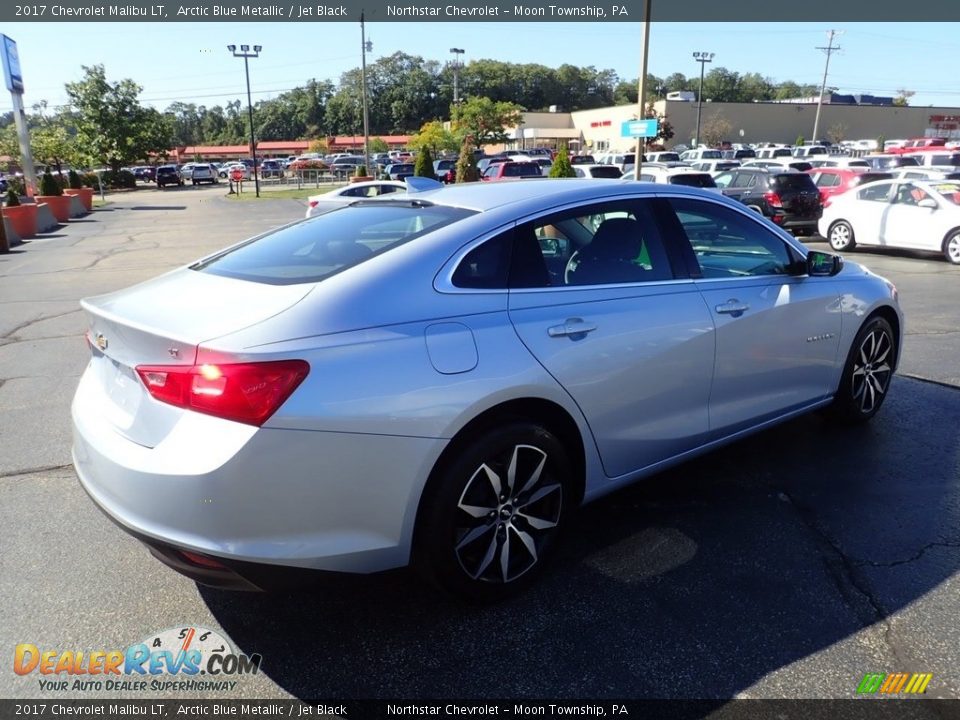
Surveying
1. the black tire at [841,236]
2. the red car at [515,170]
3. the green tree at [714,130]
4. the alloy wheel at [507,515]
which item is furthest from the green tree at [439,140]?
the alloy wheel at [507,515]

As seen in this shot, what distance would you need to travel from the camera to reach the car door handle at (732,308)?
141 inches

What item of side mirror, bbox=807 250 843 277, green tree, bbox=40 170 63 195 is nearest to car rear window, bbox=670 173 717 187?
side mirror, bbox=807 250 843 277

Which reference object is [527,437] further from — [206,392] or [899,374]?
[899,374]

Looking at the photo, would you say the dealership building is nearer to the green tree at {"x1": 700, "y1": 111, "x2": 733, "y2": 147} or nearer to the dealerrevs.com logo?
the green tree at {"x1": 700, "y1": 111, "x2": 733, "y2": 147}

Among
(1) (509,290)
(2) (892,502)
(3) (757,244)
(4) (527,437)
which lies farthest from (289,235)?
(2) (892,502)

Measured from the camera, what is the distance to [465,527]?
2742 millimetres

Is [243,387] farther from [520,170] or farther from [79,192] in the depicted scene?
[79,192]

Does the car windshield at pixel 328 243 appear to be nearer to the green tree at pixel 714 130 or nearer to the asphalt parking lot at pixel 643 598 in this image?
the asphalt parking lot at pixel 643 598

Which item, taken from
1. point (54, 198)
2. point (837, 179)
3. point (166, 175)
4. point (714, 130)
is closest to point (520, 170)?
point (837, 179)

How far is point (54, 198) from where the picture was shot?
26312 mm

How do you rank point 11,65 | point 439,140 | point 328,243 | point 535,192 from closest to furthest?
point 328,243 → point 535,192 → point 11,65 → point 439,140

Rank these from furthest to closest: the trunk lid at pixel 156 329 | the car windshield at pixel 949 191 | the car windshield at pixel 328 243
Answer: the car windshield at pixel 949 191 → the car windshield at pixel 328 243 → the trunk lid at pixel 156 329

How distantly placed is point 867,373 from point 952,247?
10703 millimetres

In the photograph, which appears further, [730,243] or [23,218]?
[23,218]
